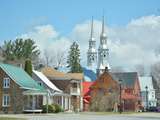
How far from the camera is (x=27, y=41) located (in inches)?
4921

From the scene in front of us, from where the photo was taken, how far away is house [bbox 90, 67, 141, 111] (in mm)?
94912

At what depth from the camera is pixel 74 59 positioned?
492 ft

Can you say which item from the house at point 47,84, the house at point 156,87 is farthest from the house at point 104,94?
the house at point 156,87

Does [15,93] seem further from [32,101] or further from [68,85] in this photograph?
[68,85]

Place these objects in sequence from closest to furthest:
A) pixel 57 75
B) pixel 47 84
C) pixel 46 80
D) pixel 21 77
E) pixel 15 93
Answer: pixel 15 93 → pixel 21 77 → pixel 47 84 → pixel 46 80 → pixel 57 75

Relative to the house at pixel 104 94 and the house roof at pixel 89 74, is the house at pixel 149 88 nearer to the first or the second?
the house roof at pixel 89 74

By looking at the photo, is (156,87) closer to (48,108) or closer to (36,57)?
(36,57)

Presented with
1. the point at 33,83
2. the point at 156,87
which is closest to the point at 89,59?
the point at 156,87

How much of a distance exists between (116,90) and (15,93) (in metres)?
34.0

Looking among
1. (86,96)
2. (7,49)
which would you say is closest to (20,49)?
(7,49)

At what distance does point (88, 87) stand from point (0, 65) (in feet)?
142

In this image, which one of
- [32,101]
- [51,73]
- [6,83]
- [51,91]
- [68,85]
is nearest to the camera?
[6,83]

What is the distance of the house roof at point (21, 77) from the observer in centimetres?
7369

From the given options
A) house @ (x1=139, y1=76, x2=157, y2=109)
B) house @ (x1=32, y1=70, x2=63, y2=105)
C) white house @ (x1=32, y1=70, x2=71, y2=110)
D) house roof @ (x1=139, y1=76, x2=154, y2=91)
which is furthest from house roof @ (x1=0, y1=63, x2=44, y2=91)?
house roof @ (x1=139, y1=76, x2=154, y2=91)
